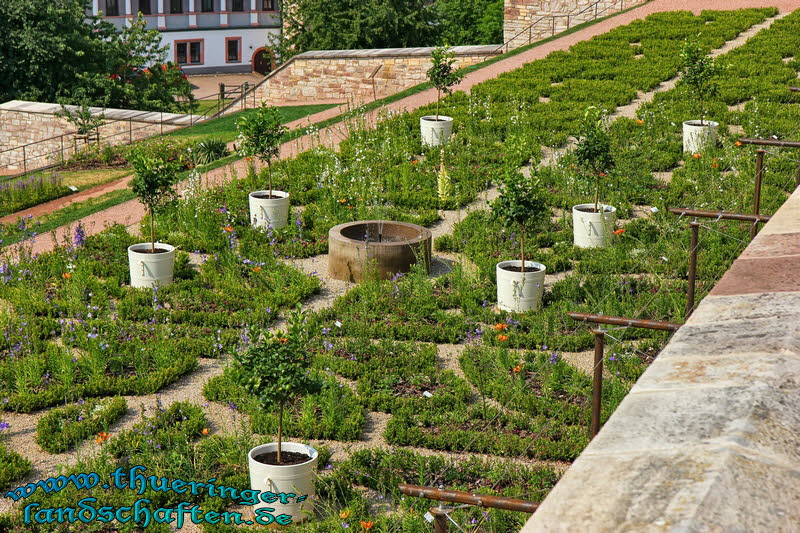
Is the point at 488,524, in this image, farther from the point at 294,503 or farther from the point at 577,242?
the point at 577,242

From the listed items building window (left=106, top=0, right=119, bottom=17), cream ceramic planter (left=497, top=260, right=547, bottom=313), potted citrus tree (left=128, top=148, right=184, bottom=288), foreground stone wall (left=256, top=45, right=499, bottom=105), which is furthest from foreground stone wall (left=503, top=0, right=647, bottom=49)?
building window (left=106, top=0, right=119, bottom=17)

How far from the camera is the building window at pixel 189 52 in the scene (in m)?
46.4

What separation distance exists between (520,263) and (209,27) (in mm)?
40466

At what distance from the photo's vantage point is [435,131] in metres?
14.3

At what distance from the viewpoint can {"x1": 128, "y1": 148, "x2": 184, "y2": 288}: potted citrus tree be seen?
31.4 feet

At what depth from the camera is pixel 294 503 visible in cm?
568

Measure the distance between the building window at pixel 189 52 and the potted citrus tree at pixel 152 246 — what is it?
37842mm

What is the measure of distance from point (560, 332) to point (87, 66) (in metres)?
18.7

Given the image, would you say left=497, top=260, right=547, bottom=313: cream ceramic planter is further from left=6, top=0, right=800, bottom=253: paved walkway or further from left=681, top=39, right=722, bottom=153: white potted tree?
left=681, top=39, right=722, bottom=153: white potted tree

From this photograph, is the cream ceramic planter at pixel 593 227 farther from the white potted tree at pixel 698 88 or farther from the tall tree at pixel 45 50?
the tall tree at pixel 45 50

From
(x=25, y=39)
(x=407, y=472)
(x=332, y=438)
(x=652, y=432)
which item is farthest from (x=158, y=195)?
(x=25, y=39)

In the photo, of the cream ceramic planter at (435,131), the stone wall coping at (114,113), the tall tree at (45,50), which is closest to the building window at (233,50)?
the tall tree at (45,50)

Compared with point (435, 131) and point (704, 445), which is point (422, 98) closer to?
point (435, 131)

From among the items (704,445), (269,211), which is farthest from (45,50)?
(704,445)
